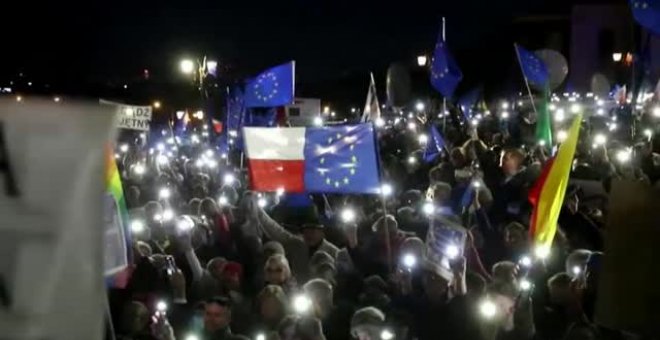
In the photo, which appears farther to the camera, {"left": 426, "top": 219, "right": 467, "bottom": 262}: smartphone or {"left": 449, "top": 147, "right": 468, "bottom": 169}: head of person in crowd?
{"left": 449, "top": 147, "right": 468, "bottom": 169}: head of person in crowd

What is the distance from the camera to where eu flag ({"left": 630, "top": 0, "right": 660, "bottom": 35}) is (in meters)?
10.4

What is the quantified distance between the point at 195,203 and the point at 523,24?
6521cm

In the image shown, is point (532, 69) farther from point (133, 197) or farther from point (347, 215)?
point (133, 197)

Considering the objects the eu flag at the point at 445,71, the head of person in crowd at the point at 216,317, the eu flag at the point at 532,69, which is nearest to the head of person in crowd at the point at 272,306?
the head of person in crowd at the point at 216,317

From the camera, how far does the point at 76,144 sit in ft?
8.68

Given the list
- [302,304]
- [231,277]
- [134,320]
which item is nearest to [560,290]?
[302,304]

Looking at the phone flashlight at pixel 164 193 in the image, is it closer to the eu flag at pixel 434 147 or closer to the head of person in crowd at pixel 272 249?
the eu flag at pixel 434 147

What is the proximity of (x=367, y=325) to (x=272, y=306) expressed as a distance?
30.1 inches

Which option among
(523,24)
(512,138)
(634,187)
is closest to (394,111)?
(512,138)

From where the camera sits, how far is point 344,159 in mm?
9242

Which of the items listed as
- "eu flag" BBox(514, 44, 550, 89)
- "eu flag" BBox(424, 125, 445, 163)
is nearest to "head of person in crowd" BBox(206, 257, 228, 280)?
"eu flag" BBox(424, 125, 445, 163)

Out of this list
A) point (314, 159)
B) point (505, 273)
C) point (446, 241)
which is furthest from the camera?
point (314, 159)

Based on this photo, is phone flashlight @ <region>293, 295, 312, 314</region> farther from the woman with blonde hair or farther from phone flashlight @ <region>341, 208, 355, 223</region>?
phone flashlight @ <region>341, 208, 355, 223</region>

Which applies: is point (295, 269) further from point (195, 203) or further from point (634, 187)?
point (634, 187)
